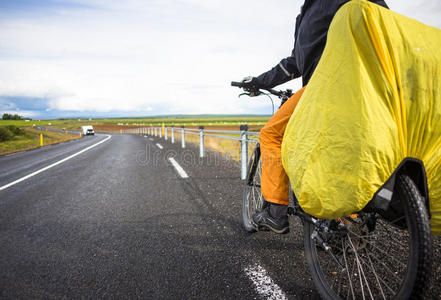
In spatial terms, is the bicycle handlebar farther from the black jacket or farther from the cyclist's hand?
the black jacket

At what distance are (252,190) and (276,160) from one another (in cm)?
108

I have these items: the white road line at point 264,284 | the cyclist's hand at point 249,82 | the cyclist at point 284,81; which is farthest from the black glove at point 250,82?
the white road line at point 264,284

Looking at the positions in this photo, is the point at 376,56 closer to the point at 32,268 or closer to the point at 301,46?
the point at 301,46

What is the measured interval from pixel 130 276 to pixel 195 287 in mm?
578

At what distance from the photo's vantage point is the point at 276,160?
2080mm

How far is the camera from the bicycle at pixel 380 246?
3.79 feet

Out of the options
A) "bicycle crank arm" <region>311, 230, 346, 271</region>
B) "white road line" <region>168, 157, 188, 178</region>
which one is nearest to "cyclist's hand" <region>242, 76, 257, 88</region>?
"bicycle crank arm" <region>311, 230, 346, 271</region>

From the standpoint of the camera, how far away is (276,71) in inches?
95.0

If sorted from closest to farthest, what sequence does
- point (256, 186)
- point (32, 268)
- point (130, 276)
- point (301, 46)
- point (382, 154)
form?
point (382, 154)
point (301, 46)
point (130, 276)
point (32, 268)
point (256, 186)

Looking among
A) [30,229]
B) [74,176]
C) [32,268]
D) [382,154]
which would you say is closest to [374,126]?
[382,154]

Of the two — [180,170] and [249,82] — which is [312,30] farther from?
[180,170]

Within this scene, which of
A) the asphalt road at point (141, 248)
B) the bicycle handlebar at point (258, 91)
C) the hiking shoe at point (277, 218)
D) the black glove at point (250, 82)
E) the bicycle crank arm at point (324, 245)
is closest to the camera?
the bicycle crank arm at point (324, 245)

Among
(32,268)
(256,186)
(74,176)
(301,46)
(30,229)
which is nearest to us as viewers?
(301,46)

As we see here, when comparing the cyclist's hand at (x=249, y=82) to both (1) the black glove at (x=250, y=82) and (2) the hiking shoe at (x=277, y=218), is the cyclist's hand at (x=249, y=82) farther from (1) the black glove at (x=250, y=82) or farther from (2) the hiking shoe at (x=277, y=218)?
(2) the hiking shoe at (x=277, y=218)
